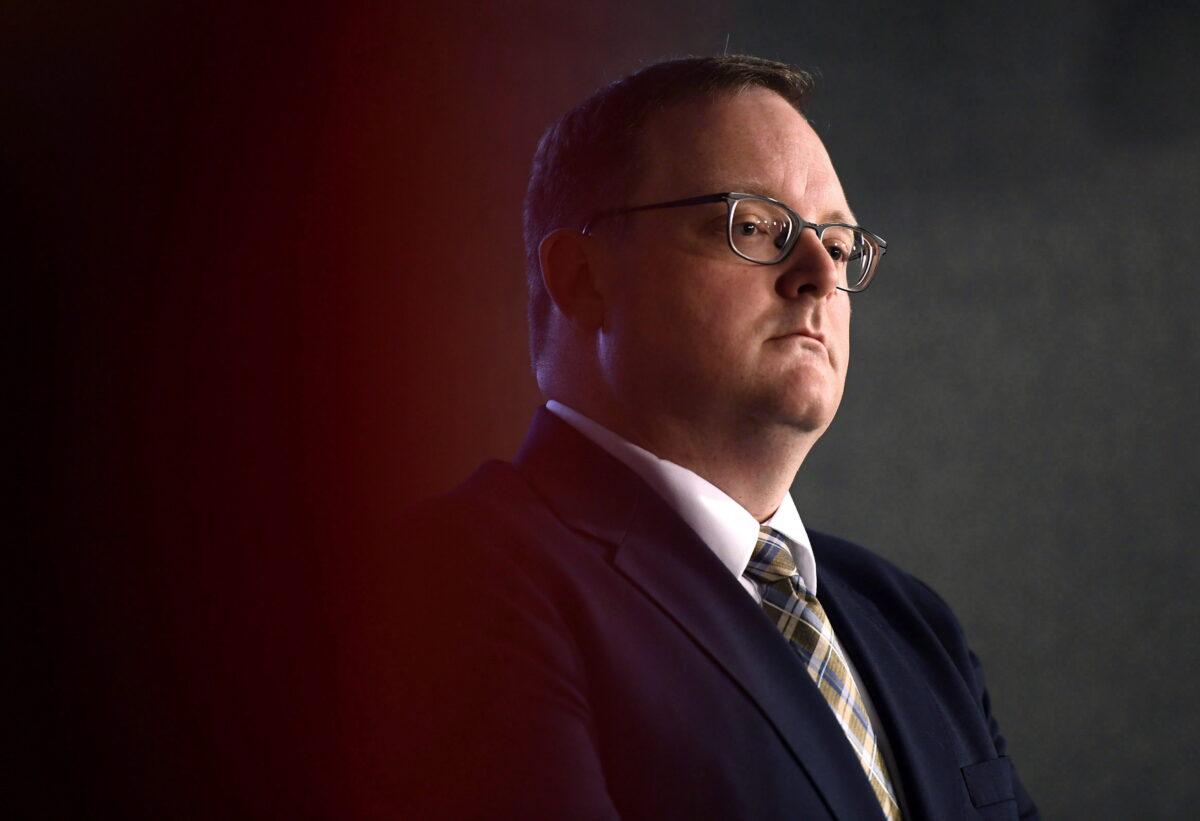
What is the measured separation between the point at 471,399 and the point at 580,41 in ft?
1.92

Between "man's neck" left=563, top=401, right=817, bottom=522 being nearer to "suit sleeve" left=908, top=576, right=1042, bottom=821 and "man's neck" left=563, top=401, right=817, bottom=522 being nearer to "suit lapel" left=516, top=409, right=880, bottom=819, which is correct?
"suit lapel" left=516, top=409, right=880, bottom=819

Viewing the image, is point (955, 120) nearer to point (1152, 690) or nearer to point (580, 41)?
point (580, 41)

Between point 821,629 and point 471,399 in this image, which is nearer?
point 821,629

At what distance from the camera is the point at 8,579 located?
2.97 ft

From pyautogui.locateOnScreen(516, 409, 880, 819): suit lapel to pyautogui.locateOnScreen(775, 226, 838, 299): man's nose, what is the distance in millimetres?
269

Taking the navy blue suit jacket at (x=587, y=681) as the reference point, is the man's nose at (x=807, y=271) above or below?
above

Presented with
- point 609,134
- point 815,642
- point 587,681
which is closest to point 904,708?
point 815,642

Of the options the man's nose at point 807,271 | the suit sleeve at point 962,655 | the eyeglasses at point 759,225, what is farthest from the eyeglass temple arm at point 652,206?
the suit sleeve at point 962,655

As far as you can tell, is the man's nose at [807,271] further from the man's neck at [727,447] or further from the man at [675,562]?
the man's neck at [727,447]

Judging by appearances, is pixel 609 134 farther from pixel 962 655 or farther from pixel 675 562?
pixel 962 655

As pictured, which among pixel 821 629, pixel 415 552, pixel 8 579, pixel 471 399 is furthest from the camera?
pixel 471 399

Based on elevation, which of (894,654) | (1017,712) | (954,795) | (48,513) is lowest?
A: (1017,712)

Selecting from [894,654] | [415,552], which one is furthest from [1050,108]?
[415,552]

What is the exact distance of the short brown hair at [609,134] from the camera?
128 cm
